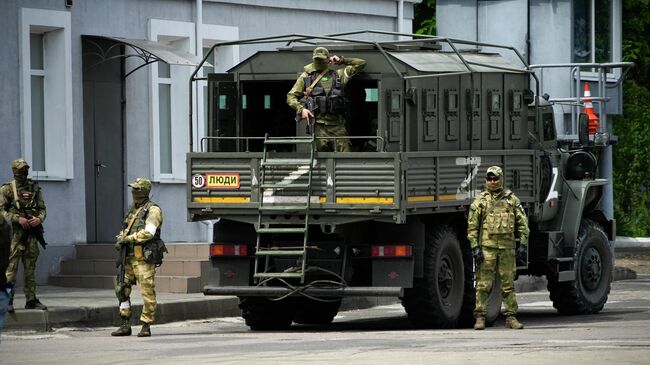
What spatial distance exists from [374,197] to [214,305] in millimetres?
3974

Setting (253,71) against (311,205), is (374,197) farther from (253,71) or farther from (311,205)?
(253,71)

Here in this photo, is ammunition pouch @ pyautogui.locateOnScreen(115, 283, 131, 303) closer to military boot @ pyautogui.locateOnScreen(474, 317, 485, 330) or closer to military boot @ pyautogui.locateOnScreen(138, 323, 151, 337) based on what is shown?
military boot @ pyautogui.locateOnScreen(138, 323, 151, 337)

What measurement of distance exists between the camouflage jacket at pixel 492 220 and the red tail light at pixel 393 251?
0.81m

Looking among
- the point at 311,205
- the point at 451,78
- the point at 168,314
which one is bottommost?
the point at 168,314

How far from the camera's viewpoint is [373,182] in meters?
18.8

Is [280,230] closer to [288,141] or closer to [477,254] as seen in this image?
[288,141]

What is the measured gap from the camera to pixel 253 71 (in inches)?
807

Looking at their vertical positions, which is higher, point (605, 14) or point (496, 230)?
point (605, 14)

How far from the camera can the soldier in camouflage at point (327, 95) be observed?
19688 millimetres

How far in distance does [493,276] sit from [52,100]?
8.32m

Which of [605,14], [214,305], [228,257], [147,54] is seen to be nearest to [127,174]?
[147,54]

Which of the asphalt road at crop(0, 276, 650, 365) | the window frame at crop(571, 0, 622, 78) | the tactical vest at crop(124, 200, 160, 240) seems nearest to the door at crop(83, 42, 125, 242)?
the asphalt road at crop(0, 276, 650, 365)

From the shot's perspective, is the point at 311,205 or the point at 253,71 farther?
the point at 253,71

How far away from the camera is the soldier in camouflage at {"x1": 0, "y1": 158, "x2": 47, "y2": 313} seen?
20188 mm
